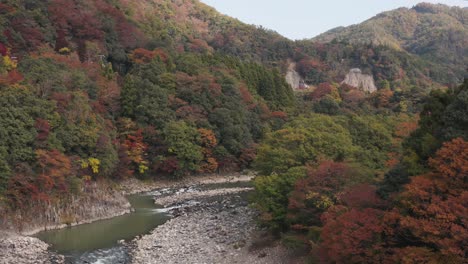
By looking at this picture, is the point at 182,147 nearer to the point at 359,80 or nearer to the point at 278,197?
the point at 278,197

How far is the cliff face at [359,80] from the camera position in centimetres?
12225

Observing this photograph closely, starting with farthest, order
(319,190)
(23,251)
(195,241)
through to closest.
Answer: (195,241)
(23,251)
(319,190)

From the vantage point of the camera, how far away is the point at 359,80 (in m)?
123

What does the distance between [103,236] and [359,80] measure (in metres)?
103

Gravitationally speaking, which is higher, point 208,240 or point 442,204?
point 442,204

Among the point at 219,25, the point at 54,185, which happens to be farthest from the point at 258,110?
the point at 219,25

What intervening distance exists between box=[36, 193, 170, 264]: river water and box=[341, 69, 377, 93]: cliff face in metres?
92.7

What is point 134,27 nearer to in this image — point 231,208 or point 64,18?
point 64,18

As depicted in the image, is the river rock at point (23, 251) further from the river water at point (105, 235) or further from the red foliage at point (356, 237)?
the red foliage at point (356, 237)

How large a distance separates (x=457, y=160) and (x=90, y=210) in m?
27.6

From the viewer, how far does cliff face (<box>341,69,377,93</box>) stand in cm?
12225


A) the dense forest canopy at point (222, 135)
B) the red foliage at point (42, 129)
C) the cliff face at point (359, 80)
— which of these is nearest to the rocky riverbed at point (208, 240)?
the dense forest canopy at point (222, 135)

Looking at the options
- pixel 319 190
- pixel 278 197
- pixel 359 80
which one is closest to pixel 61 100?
pixel 278 197

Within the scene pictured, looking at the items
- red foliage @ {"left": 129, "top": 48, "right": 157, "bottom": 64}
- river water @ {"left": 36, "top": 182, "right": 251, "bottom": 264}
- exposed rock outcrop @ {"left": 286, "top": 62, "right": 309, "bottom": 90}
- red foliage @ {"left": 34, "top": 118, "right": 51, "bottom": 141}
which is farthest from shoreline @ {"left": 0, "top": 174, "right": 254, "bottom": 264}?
exposed rock outcrop @ {"left": 286, "top": 62, "right": 309, "bottom": 90}
